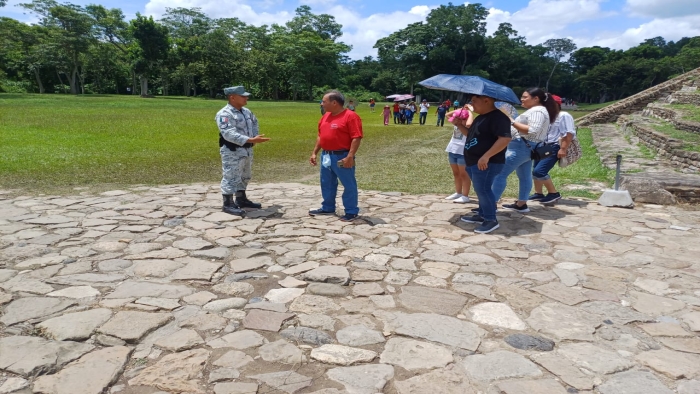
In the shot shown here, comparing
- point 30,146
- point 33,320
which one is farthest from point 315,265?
point 30,146

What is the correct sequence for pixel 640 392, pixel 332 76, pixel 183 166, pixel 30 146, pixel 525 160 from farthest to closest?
pixel 332 76
pixel 30 146
pixel 183 166
pixel 525 160
pixel 640 392

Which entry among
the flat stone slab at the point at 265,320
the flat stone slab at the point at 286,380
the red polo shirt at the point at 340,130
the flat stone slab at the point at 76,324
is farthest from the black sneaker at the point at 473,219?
the flat stone slab at the point at 76,324

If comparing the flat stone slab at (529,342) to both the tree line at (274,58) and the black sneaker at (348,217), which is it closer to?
the black sneaker at (348,217)

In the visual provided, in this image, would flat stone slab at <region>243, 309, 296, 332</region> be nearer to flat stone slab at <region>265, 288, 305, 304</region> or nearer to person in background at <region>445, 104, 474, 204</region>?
flat stone slab at <region>265, 288, 305, 304</region>

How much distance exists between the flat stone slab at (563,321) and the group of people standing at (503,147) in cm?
178

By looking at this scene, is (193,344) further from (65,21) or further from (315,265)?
(65,21)

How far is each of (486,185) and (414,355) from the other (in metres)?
2.76

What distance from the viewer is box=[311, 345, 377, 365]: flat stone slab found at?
264 cm

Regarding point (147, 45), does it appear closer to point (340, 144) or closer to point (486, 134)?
point (340, 144)

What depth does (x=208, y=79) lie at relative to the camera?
47.2 meters

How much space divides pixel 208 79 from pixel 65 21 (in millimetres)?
12792

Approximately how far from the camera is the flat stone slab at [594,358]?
102 inches

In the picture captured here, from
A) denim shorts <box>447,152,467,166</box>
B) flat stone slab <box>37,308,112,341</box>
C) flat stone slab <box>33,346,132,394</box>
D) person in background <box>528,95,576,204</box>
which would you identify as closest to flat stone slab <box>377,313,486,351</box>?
flat stone slab <box>33,346,132,394</box>

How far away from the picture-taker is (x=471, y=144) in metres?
4.91
